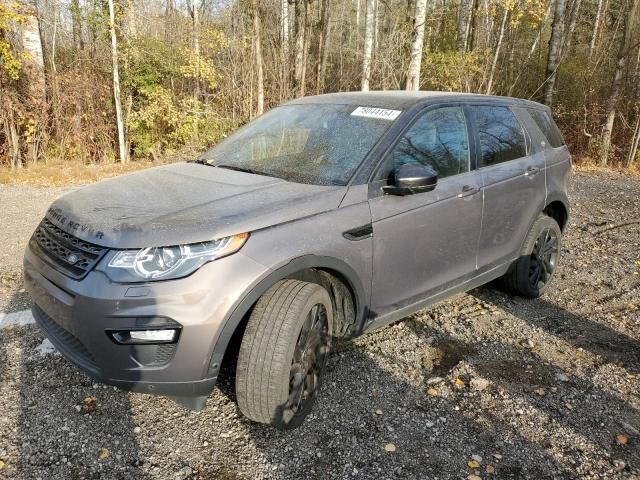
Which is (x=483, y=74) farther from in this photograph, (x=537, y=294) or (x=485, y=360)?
(x=485, y=360)

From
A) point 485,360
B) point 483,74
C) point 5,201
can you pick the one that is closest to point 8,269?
point 5,201

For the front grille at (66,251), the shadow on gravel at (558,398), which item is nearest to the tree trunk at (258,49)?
the shadow on gravel at (558,398)

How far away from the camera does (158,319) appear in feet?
7.20

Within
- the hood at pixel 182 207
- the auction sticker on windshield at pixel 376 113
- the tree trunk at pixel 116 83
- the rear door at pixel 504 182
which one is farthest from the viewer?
the tree trunk at pixel 116 83

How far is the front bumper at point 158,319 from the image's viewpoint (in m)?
2.20

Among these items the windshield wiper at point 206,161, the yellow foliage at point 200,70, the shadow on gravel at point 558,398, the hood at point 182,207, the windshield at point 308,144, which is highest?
the yellow foliage at point 200,70

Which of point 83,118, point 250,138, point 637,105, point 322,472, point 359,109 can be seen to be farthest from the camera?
point 637,105

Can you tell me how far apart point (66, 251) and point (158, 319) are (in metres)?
0.70

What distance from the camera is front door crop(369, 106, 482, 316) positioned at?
2959 millimetres

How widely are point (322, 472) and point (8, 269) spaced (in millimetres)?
4003

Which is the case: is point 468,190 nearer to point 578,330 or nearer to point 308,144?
point 308,144

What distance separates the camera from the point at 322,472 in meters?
2.39

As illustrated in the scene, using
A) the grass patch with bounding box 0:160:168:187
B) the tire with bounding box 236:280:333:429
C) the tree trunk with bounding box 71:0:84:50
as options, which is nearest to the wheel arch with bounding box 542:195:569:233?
the tire with bounding box 236:280:333:429

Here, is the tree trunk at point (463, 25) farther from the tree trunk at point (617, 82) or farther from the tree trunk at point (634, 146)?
the tree trunk at point (634, 146)
